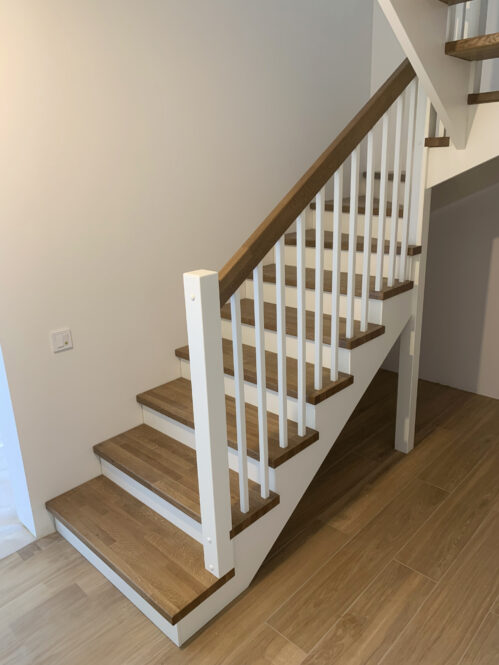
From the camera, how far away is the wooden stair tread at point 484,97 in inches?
83.7

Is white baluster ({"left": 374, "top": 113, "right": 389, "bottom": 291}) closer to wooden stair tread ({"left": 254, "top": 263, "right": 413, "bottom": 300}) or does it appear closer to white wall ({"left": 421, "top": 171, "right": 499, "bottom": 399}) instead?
wooden stair tread ({"left": 254, "top": 263, "right": 413, "bottom": 300})

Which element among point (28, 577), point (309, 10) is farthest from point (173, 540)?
point (309, 10)

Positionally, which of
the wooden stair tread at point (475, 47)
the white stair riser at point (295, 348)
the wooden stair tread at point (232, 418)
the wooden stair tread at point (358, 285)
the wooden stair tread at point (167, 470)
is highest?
the wooden stair tread at point (475, 47)

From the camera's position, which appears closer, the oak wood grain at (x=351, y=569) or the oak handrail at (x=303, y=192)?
the oak handrail at (x=303, y=192)

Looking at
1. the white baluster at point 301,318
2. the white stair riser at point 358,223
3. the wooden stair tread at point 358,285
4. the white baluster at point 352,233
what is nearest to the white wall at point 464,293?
the white stair riser at point 358,223

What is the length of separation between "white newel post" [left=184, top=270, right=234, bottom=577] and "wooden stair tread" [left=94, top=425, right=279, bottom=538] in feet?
0.31

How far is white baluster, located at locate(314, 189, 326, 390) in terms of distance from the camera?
6.38ft

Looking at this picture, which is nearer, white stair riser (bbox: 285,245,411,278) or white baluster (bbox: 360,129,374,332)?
white baluster (bbox: 360,129,374,332)

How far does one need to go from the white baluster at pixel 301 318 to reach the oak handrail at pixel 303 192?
0.22 ft

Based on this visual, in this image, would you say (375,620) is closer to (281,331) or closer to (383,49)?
(281,331)

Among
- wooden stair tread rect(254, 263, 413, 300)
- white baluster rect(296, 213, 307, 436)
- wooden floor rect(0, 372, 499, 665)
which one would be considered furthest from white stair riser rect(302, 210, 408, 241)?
wooden floor rect(0, 372, 499, 665)

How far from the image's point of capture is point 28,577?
2.15 meters

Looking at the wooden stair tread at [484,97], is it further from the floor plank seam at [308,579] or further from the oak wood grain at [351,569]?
the floor plank seam at [308,579]

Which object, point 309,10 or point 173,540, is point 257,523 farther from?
point 309,10
